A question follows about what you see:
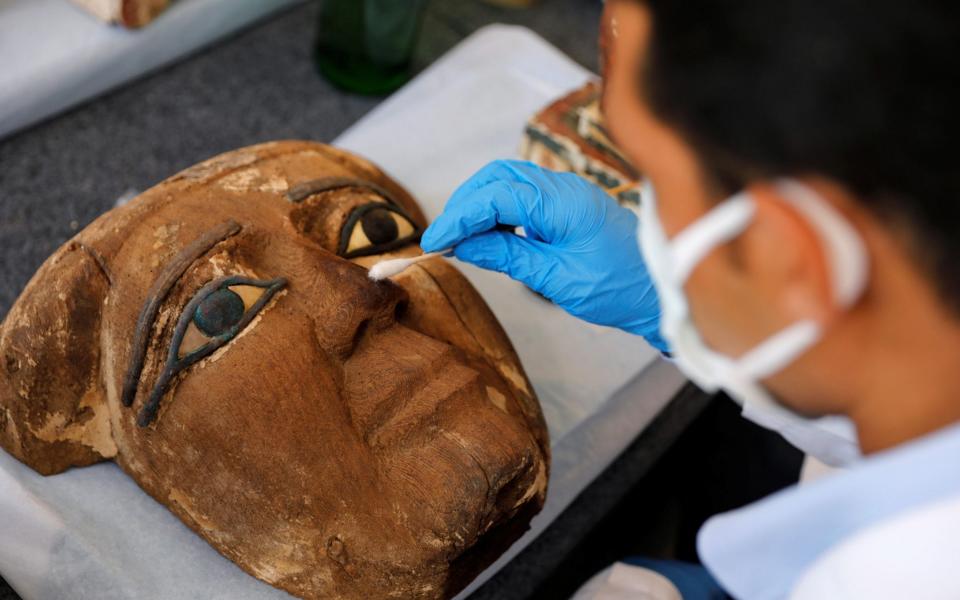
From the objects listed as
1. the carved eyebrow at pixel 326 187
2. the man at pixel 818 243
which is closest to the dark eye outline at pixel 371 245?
the carved eyebrow at pixel 326 187

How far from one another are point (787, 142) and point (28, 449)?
1.23 m

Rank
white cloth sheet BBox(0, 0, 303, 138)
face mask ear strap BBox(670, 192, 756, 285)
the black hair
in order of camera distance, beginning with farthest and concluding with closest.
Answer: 1. white cloth sheet BBox(0, 0, 303, 138)
2. face mask ear strap BBox(670, 192, 756, 285)
3. the black hair

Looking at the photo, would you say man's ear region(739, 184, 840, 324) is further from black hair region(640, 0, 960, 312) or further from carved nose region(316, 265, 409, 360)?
carved nose region(316, 265, 409, 360)

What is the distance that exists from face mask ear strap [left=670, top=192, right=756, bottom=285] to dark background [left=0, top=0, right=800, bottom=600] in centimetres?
106

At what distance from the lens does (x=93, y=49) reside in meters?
2.21

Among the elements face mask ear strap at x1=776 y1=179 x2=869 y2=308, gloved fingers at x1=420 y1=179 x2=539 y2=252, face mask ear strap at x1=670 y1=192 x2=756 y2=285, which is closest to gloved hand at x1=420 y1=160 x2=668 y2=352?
gloved fingers at x1=420 y1=179 x2=539 y2=252

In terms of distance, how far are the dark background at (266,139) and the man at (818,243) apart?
91cm

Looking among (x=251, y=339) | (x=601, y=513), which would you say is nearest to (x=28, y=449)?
(x=251, y=339)

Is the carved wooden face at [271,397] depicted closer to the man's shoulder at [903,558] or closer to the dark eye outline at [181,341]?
the dark eye outline at [181,341]

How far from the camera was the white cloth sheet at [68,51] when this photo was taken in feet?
6.97

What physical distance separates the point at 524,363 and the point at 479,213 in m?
0.59

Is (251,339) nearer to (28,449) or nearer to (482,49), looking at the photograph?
(28,449)

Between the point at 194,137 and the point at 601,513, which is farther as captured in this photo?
the point at 194,137

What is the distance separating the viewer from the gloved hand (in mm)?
1418
